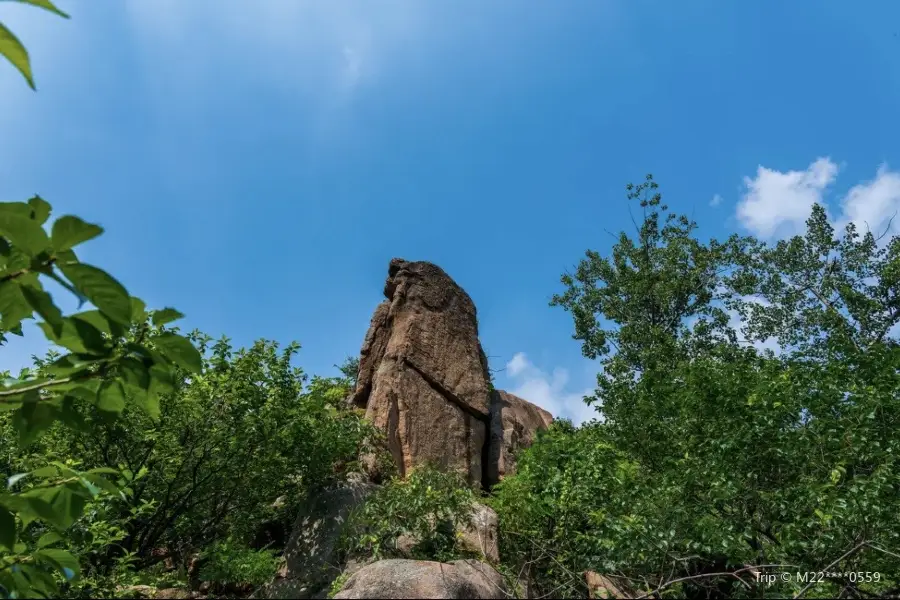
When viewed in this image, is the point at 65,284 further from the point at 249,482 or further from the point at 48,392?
the point at 249,482

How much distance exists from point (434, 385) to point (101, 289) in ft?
39.5

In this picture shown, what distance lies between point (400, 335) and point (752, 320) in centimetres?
1494

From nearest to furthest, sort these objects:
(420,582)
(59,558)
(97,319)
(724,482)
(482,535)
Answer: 1. (97,319)
2. (59,558)
3. (420,582)
4. (724,482)
5. (482,535)

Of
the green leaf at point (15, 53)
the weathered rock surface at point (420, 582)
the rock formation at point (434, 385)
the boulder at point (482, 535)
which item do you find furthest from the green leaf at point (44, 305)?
the rock formation at point (434, 385)

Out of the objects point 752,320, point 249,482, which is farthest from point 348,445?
point 752,320

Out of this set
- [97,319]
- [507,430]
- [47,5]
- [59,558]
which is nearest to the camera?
[47,5]

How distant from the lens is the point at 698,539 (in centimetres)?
624

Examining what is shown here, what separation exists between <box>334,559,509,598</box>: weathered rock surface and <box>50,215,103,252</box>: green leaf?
3.97 m

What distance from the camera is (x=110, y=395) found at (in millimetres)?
1490

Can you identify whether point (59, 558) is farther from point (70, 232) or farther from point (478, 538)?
point (478, 538)

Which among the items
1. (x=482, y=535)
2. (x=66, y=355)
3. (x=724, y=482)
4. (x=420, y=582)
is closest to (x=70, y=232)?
(x=66, y=355)

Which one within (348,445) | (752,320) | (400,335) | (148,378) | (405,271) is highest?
(752,320)

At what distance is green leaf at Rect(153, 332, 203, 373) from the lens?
55.7 inches

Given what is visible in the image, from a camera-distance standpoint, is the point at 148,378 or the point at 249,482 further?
the point at 249,482
